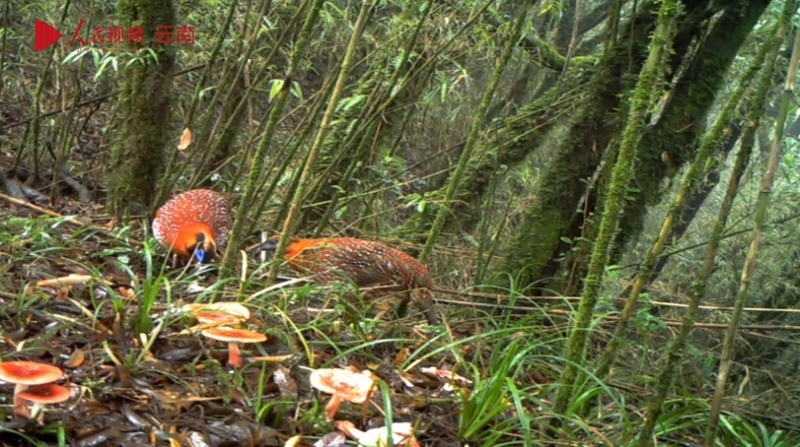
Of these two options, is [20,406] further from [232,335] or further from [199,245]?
[199,245]

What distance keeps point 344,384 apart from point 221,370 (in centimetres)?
48

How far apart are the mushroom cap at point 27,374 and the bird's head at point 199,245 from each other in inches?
82.3

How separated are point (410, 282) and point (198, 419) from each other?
→ 1805mm

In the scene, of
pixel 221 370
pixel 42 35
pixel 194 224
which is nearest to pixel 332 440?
pixel 221 370

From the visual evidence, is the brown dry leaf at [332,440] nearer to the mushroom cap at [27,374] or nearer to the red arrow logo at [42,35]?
the mushroom cap at [27,374]

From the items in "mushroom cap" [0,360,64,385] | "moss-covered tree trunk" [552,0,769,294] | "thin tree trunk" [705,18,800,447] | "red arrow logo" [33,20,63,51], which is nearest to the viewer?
"mushroom cap" [0,360,64,385]

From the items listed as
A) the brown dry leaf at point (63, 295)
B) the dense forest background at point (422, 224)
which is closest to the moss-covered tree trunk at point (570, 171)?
the dense forest background at point (422, 224)

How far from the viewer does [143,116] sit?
4.73 metres

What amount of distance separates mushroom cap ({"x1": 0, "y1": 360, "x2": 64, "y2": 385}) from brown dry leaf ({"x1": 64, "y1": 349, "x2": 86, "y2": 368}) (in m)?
0.53

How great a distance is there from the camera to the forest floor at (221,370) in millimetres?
2379

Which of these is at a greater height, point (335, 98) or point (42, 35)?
point (335, 98)

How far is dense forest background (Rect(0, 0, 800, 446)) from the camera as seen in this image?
2.52 meters

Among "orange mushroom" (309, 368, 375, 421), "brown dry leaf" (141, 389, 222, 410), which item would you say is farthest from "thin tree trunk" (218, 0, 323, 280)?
"orange mushroom" (309, 368, 375, 421)

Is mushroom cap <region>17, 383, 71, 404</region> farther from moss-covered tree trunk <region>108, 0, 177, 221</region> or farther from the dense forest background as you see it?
moss-covered tree trunk <region>108, 0, 177, 221</region>
